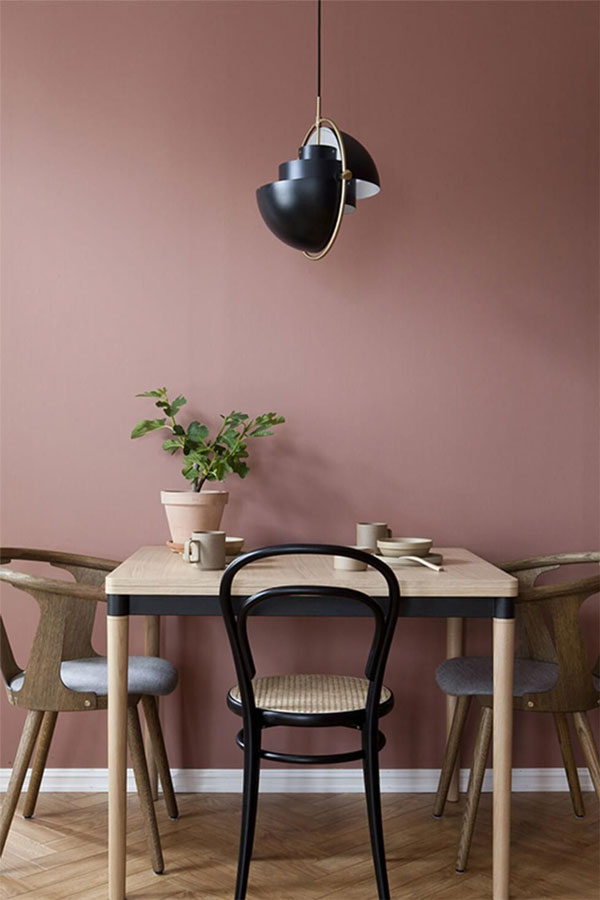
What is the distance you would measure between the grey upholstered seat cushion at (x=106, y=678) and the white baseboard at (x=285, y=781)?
0.56m

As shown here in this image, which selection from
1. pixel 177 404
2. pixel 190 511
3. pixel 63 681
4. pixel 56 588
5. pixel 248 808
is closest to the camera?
pixel 248 808

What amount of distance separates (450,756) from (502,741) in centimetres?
62

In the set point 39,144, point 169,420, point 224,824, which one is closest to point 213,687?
→ point 224,824

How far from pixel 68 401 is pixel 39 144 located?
810 mm

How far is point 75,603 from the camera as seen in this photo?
2.55 metres

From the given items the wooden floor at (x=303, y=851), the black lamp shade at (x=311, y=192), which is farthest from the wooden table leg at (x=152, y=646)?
the black lamp shade at (x=311, y=192)

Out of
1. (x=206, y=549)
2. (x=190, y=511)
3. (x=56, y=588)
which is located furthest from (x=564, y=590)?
(x=56, y=588)

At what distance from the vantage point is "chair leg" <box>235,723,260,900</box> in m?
2.09

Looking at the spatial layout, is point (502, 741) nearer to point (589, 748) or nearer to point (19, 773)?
point (589, 748)

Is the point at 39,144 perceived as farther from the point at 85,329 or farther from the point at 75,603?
the point at 75,603

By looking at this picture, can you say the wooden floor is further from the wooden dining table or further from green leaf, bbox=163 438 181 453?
green leaf, bbox=163 438 181 453

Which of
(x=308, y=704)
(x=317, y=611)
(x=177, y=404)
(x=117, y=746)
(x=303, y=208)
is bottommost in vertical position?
(x=117, y=746)

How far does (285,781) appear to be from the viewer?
293cm

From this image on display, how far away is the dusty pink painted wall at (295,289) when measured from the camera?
2.96 meters
